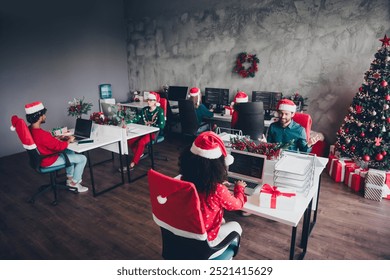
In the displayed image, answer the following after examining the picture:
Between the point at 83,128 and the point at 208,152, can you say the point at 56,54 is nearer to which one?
the point at 83,128

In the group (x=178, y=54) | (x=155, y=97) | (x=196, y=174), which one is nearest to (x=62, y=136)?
(x=155, y=97)

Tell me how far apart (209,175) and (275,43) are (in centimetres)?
446

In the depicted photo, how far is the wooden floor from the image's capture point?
281 cm

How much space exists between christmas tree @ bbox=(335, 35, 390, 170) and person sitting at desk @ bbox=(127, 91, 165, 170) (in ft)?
10.0

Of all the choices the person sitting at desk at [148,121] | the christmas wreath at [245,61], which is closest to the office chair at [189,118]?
the person sitting at desk at [148,121]

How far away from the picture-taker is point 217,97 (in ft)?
20.3

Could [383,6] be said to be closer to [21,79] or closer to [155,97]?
[155,97]

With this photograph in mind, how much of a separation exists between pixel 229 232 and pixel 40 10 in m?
6.36

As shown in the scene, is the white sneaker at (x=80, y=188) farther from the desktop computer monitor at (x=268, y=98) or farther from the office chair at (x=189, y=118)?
the desktop computer monitor at (x=268, y=98)

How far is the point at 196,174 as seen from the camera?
5.97 feet

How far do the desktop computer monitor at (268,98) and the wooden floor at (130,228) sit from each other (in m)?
1.72

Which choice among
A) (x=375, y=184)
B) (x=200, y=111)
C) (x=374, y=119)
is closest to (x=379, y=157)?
(x=375, y=184)

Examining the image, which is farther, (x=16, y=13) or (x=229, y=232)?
(x=16, y=13)
